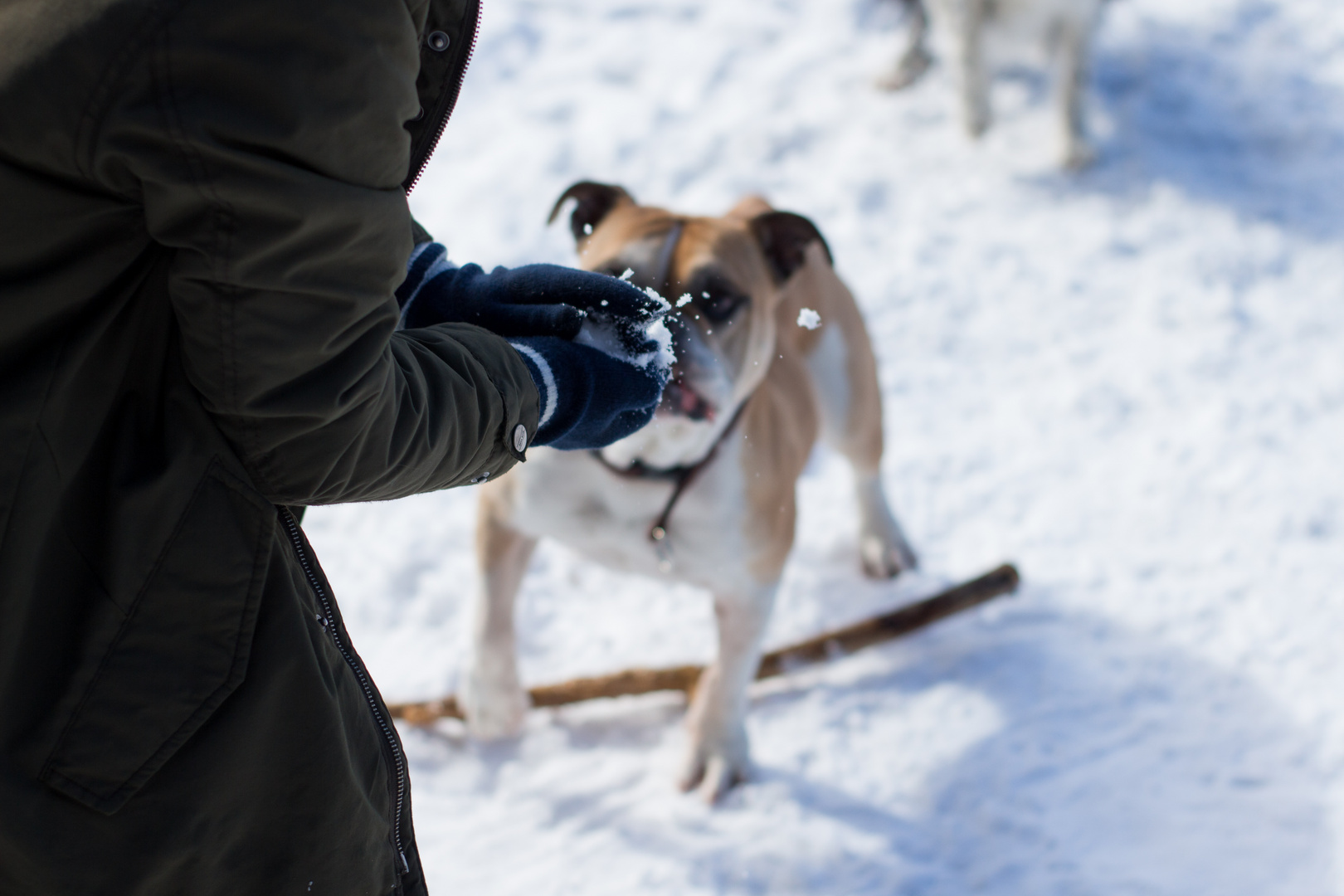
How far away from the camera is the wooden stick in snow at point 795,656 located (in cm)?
293

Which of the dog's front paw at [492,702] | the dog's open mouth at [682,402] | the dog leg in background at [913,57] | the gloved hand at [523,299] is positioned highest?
the dog leg in background at [913,57]

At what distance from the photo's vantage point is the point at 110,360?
1.12 m

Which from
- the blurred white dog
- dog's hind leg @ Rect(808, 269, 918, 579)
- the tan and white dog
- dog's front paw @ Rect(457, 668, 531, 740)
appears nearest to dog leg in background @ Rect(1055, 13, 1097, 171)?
the blurred white dog

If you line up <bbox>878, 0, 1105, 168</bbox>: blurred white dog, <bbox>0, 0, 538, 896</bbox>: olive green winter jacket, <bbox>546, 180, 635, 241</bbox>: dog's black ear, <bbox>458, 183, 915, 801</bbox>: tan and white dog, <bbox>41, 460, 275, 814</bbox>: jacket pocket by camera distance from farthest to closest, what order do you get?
<bbox>878, 0, 1105, 168</bbox>: blurred white dog
<bbox>546, 180, 635, 241</bbox>: dog's black ear
<bbox>458, 183, 915, 801</bbox>: tan and white dog
<bbox>41, 460, 275, 814</bbox>: jacket pocket
<bbox>0, 0, 538, 896</bbox>: olive green winter jacket

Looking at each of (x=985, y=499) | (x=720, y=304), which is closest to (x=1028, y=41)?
(x=985, y=499)

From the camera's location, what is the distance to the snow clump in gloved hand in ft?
5.18

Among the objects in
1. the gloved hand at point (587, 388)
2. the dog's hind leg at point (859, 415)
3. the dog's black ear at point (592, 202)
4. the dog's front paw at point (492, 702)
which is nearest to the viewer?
the gloved hand at point (587, 388)

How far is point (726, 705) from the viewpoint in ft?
9.16

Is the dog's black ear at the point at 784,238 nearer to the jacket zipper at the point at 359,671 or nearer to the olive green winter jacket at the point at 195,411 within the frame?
the olive green winter jacket at the point at 195,411

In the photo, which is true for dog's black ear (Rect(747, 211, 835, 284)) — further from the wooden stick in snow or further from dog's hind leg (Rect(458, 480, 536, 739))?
the wooden stick in snow

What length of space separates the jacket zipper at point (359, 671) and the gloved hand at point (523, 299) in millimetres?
438

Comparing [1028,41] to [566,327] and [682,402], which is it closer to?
[682,402]

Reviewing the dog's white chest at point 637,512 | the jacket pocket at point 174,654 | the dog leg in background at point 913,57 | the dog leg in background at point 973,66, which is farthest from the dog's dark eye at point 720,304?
the dog leg in background at point 913,57

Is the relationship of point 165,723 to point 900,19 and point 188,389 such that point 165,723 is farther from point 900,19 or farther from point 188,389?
point 900,19
